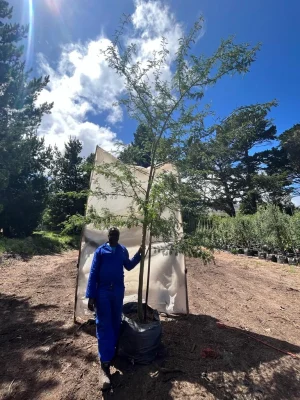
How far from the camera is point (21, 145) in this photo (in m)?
10.4

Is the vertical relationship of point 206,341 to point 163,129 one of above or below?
below

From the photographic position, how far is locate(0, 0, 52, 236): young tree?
987 centimetres

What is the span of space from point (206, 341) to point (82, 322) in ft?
6.24

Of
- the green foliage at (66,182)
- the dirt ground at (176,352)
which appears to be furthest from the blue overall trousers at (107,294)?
the green foliage at (66,182)

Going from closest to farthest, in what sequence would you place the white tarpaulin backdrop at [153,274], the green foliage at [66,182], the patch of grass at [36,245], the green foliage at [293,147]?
the white tarpaulin backdrop at [153,274]
the patch of grass at [36,245]
the green foliage at [66,182]
the green foliage at [293,147]

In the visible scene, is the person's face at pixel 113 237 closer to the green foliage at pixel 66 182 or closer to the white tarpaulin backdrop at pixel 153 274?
the white tarpaulin backdrop at pixel 153 274

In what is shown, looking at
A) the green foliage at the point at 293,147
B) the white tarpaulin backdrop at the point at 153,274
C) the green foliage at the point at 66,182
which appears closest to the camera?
the white tarpaulin backdrop at the point at 153,274

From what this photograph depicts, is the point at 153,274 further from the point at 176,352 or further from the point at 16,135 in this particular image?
the point at 16,135

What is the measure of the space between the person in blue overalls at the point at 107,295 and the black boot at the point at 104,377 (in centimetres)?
4

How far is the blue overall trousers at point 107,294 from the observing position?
2.60 metres

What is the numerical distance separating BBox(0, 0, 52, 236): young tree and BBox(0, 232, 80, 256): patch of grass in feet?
4.38

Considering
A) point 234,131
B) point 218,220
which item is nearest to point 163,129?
point 234,131

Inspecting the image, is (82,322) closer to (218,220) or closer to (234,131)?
(234,131)

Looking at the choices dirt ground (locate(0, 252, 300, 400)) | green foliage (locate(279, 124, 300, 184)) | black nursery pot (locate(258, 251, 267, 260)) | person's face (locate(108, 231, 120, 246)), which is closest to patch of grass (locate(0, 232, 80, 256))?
dirt ground (locate(0, 252, 300, 400))
